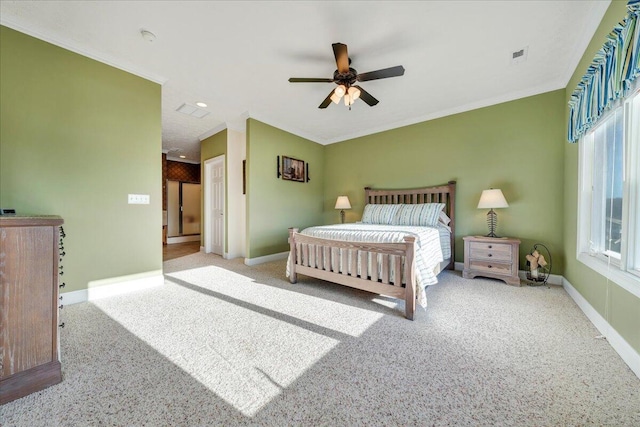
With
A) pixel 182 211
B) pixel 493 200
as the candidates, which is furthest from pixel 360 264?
pixel 182 211

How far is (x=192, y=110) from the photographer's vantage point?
12.5 feet

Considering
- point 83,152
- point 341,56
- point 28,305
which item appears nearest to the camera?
point 28,305

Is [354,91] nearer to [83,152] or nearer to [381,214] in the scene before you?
[381,214]

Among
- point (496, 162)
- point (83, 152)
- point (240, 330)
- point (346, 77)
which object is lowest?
point (240, 330)

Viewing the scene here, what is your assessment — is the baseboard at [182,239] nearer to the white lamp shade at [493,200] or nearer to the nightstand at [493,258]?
the nightstand at [493,258]

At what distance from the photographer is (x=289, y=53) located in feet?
7.87

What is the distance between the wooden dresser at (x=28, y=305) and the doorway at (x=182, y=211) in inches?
232

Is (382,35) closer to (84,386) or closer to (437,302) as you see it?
(437,302)

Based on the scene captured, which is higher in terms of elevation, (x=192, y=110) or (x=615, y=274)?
(x=192, y=110)

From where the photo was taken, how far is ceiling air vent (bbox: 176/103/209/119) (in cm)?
367

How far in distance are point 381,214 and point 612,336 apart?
2652 millimetres

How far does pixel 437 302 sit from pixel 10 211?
12.7 ft

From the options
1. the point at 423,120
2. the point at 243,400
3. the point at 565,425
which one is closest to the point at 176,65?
the point at 243,400

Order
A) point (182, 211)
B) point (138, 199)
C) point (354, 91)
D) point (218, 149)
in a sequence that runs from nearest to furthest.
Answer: point (354, 91) → point (138, 199) → point (218, 149) → point (182, 211)
